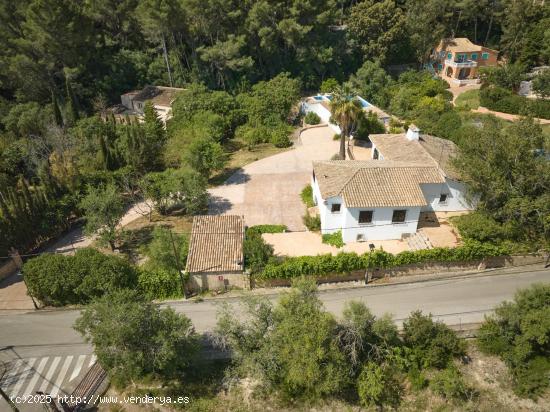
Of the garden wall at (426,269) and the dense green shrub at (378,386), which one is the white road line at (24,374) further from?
the dense green shrub at (378,386)

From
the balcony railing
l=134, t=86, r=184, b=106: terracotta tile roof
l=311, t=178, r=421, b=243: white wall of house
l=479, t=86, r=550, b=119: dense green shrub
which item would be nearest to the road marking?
l=311, t=178, r=421, b=243: white wall of house

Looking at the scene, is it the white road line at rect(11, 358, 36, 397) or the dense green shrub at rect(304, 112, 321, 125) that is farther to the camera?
the dense green shrub at rect(304, 112, 321, 125)

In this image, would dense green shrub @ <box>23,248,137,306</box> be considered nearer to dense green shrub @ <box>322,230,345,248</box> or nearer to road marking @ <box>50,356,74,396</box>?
road marking @ <box>50,356,74,396</box>

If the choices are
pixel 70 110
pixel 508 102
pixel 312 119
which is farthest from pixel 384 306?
pixel 70 110

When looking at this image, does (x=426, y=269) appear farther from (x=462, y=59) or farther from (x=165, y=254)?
(x=462, y=59)

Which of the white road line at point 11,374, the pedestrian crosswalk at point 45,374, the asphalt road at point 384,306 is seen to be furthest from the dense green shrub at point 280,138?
the white road line at point 11,374

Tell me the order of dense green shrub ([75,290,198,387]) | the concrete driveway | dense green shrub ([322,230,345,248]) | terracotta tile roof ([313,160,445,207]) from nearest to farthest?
dense green shrub ([75,290,198,387]), terracotta tile roof ([313,160,445,207]), dense green shrub ([322,230,345,248]), the concrete driveway

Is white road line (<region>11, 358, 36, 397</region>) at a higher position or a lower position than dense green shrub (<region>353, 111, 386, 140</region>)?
lower
